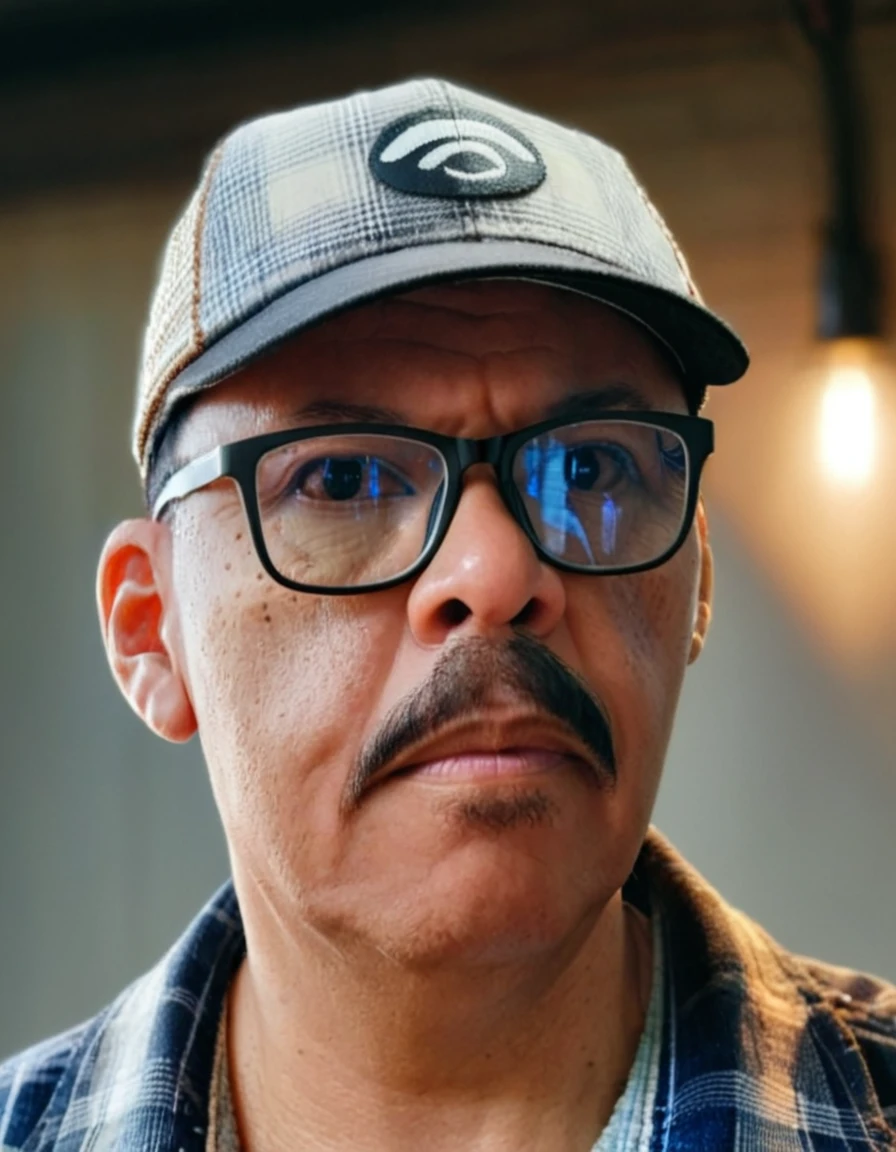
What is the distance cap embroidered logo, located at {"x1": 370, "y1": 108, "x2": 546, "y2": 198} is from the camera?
78cm

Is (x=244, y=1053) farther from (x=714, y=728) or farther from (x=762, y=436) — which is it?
(x=762, y=436)

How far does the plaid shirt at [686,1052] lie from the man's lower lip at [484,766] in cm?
27

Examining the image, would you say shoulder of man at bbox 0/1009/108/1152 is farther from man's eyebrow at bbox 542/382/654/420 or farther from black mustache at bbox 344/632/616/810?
man's eyebrow at bbox 542/382/654/420

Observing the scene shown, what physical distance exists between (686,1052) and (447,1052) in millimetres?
173

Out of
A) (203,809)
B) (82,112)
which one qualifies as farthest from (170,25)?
(203,809)

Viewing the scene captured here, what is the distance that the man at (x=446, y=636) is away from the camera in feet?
2.35

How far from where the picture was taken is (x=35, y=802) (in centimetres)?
167

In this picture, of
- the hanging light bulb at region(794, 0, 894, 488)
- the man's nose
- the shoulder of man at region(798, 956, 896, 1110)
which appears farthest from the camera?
the hanging light bulb at region(794, 0, 894, 488)

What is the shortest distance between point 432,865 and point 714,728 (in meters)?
0.83

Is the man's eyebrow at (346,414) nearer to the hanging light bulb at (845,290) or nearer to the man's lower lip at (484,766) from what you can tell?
the man's lower lip at (484,766)

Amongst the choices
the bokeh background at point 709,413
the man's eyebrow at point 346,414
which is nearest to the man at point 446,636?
the man's eyebrow at point 346,414

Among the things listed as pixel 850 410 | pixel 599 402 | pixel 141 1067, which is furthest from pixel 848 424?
pixel 141 1067

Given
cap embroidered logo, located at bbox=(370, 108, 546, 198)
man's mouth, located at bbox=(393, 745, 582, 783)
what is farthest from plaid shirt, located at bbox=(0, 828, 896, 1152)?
cap embroidered logo, located at bbox=(370, 108, 546, 198)

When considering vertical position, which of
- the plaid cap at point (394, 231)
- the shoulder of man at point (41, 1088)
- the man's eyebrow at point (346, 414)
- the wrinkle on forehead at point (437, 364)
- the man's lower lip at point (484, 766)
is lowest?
the shoulder of man at point (41, 1088)
